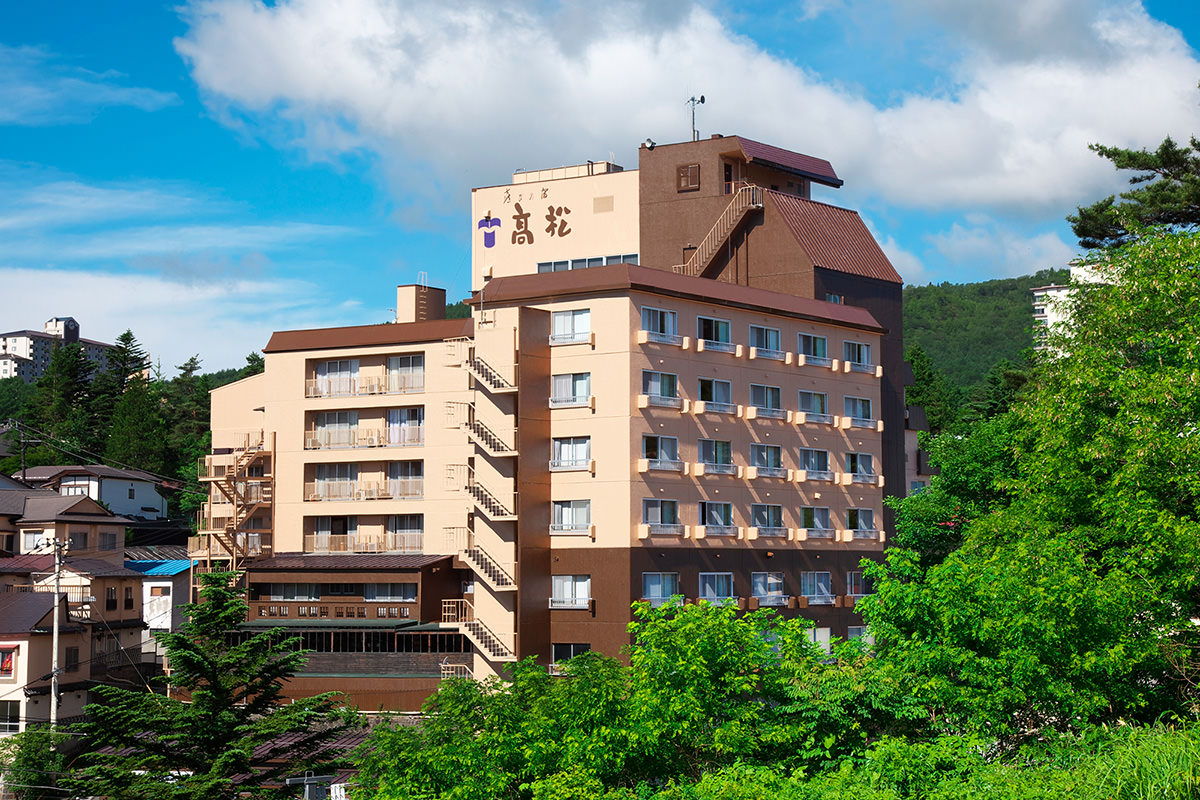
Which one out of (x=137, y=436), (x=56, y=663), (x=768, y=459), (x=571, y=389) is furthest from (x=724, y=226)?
(x=137, y=436)

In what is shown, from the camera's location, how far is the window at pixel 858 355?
7419cm

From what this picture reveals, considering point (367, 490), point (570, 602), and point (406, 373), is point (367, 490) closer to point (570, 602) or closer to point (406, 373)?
point (406, 373)

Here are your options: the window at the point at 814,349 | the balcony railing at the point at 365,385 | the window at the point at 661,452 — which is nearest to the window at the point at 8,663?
the balcony railing at the point at 365,385

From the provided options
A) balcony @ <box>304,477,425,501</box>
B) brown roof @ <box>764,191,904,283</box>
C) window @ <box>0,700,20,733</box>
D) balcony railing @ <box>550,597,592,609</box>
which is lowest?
window @ <box>0,700,20,733</box>

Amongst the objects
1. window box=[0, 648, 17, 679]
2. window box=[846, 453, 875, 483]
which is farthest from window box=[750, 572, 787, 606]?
window box=[0, 648, 17, 679]

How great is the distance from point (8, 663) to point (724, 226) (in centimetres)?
4629

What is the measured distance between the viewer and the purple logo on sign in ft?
268

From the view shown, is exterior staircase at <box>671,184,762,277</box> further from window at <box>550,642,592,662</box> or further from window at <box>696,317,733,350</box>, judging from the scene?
window at <box>550,642,592,662</box>

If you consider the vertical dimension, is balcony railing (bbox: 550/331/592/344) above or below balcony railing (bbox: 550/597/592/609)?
above

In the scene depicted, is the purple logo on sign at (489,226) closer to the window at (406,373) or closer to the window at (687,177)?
the window at (687,177)

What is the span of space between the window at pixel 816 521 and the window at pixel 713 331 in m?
10.6

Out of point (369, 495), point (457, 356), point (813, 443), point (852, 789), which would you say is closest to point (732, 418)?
point (813, 443)

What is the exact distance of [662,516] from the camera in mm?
63531

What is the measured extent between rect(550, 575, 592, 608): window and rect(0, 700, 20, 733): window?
97.3 feet
